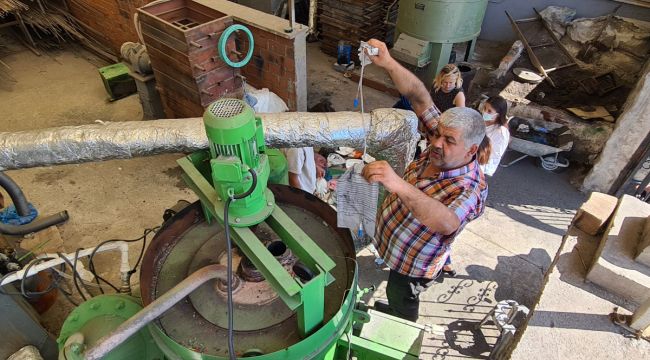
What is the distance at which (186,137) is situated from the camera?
7.16ft

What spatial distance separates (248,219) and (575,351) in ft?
6.08

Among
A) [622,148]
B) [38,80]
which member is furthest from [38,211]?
[622,148]

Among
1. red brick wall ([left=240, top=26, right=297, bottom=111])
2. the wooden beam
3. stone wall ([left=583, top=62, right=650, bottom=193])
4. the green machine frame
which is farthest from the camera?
the wooden beam

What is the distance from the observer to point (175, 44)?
3.45 m

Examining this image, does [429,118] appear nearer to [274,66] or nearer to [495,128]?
[495,128]

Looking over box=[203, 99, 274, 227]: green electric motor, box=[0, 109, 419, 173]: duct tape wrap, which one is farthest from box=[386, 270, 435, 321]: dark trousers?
box=[203, 99, 274, 227]: green electric motor

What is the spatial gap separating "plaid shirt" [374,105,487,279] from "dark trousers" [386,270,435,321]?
12 centimetres

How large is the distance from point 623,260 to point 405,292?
1.22 meters

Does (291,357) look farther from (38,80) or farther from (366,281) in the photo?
(38,80)

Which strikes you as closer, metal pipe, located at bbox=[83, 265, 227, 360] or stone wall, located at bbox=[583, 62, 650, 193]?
metal pipe, located at bbox=[83, 265, 227, 360]

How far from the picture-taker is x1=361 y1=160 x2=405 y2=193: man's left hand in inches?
66.4

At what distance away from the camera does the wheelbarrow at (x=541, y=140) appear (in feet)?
14.0

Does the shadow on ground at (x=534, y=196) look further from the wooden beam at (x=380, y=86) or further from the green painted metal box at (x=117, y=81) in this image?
the green painted metal box at (x=117, y=81)

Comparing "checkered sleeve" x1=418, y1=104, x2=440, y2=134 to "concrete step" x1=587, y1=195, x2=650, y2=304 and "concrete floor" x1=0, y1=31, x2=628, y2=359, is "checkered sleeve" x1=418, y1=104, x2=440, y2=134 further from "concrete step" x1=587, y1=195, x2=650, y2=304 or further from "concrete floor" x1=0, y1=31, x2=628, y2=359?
"concrete floor" x1=0, y1=31, x2=628, y2=359
